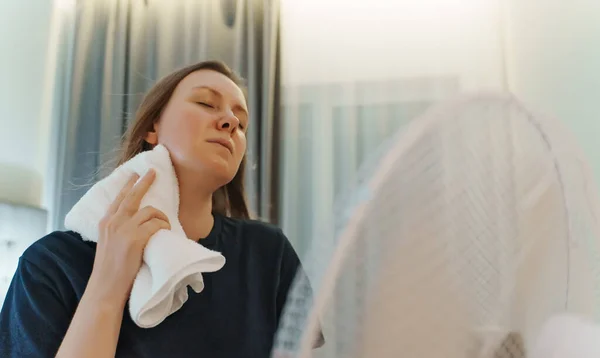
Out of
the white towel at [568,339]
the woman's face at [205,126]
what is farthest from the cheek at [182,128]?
the white towel at [568,339]

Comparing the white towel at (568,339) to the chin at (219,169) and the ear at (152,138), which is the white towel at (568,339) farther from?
the ear at (152,138)

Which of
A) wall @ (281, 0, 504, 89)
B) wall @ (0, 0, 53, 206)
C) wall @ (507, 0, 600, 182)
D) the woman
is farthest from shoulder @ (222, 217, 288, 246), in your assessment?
wall @ (0, 0, 53, 206)

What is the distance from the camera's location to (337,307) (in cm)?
45

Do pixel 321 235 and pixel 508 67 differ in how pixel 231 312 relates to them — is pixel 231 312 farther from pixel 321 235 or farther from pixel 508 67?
pixel 508 67

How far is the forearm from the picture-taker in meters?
0.69

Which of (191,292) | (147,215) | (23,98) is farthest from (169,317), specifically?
(23,98)

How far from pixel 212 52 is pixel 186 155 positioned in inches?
45.8

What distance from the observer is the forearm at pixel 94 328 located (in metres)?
0.69

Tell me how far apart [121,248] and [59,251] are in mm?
156

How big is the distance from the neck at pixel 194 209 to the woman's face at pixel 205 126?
1.4 inches

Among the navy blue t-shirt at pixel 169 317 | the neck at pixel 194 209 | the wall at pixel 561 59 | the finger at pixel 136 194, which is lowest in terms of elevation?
the navy blue t-shirt at pixel 169 317

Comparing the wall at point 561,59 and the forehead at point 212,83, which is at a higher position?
the wall at point 561,59

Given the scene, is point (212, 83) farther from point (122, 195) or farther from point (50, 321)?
point (50, 321)

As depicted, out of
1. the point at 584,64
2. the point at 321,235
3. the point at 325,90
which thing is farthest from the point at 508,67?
the point at 321,235
